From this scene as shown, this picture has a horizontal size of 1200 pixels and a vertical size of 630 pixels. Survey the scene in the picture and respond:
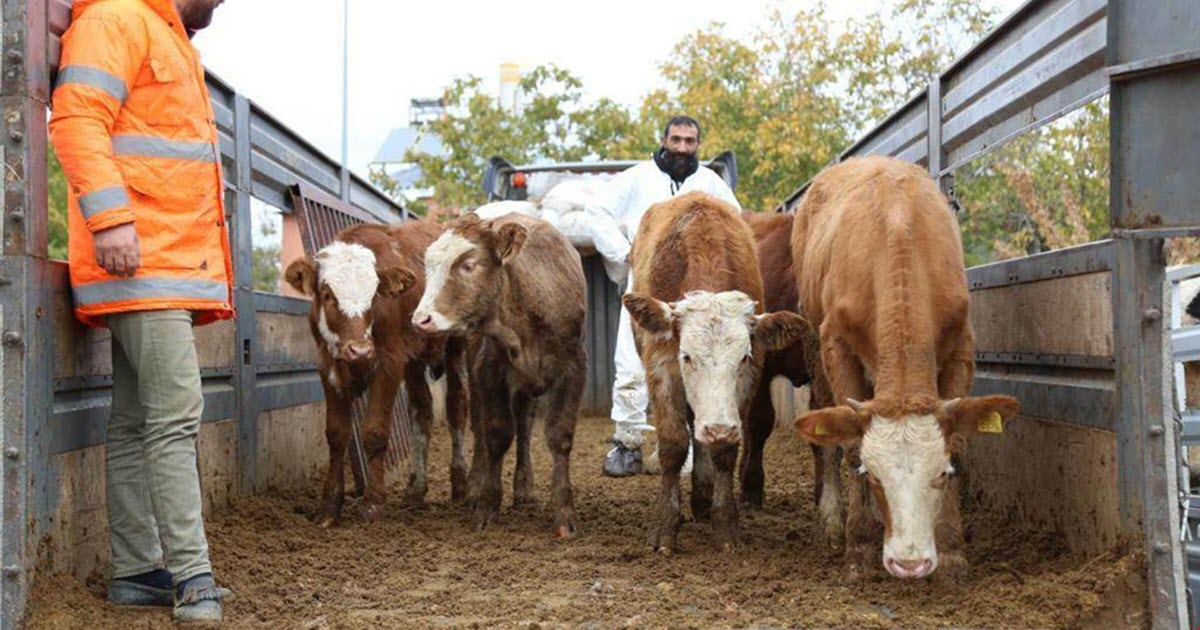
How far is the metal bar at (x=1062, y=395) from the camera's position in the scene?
5.04 meters

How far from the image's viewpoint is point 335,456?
7469mm

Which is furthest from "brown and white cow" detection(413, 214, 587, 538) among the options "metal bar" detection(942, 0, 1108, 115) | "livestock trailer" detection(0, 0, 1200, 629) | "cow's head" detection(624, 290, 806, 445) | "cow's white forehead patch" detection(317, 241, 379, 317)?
"metal bar" detection(942, 0, 1108, 115)

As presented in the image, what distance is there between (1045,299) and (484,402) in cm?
332

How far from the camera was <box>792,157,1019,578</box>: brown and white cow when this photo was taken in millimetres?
5031

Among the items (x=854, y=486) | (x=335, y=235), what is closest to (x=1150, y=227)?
(x=854, y=486)

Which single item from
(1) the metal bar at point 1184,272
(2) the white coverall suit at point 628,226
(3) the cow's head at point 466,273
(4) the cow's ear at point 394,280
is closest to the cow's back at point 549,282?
(3) the cow's head at point 466,273

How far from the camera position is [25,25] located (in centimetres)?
461

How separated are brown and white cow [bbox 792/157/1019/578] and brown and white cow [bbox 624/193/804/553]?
0.46m

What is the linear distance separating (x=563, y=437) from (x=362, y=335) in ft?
4.24

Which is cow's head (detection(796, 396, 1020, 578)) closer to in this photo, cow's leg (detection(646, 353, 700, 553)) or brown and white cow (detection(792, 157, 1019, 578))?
brown and white cow (detection(792, 157, 1019, 578))

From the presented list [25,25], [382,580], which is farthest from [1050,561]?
[25,25]

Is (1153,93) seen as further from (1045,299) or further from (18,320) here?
(18,320)

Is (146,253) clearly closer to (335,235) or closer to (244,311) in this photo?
(244,311)

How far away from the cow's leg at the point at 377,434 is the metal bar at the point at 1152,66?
4.48 metres
